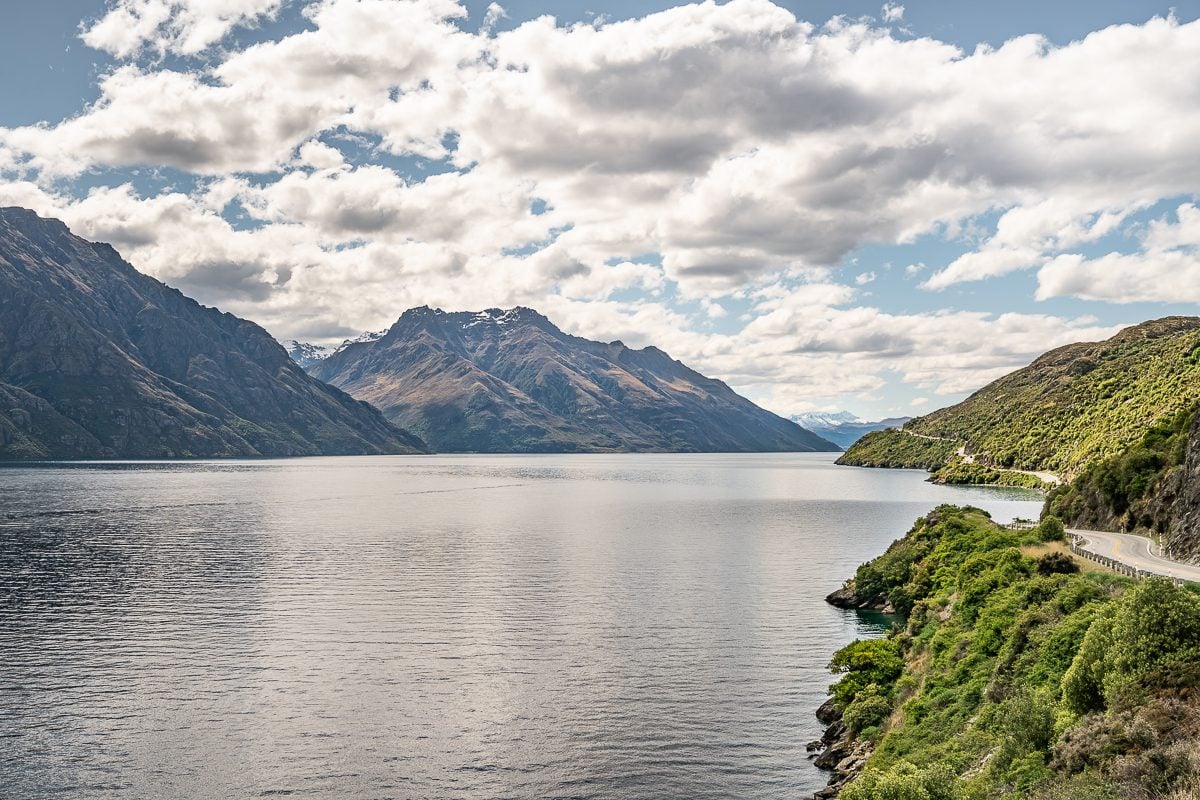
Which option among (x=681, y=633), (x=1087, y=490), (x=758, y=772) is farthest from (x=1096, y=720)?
(x=1087, y=490)

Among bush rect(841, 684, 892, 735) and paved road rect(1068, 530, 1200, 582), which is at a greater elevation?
paved road rect(1068, 530, 1200, 582)

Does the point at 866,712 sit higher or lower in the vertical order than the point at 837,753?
higher

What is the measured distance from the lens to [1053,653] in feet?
133

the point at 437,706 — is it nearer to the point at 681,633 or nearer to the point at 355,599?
the point at 681,633

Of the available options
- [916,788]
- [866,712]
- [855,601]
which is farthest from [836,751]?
[855,601]

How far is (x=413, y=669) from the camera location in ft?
223

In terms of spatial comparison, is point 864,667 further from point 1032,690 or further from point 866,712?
point 1032,690

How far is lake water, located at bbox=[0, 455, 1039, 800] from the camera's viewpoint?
47969mm

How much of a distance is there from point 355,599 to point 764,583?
5039 cm

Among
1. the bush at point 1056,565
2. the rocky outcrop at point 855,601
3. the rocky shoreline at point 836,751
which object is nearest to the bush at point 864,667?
the rocky shoreline at point 836,751

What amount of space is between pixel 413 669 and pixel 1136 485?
3335 inches

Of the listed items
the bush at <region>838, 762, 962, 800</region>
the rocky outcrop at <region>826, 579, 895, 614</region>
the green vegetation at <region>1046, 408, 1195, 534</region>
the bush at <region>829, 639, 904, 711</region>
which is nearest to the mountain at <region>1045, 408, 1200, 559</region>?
the green vegetation at <region>1046, 408, 1195, 534</region>

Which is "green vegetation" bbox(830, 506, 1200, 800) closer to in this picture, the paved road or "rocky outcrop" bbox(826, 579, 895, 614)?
the paved road

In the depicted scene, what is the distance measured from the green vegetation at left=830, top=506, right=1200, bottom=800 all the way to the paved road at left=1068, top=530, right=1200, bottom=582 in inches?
267
